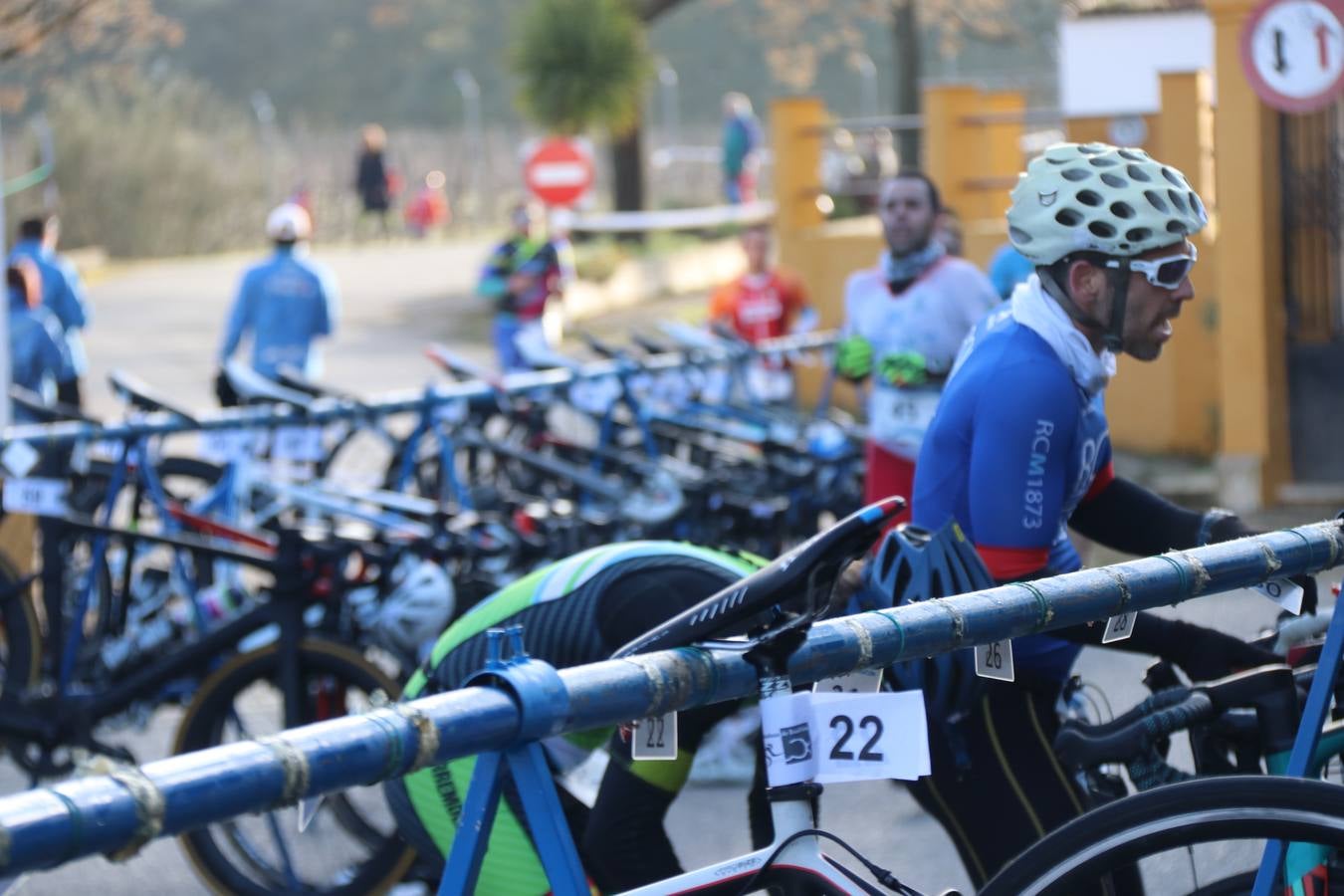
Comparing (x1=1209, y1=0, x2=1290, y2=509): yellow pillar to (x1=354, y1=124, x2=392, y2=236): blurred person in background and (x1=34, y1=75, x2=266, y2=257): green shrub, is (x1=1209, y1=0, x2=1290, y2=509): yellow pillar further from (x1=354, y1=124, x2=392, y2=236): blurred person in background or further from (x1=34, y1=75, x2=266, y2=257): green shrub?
(x1=354, y1=124, x2=392, y2=236): blurred person in background

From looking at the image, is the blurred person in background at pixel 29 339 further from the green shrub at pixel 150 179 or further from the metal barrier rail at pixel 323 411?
the green shrub at pixel 150 179

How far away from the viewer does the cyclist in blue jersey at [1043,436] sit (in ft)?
10.8

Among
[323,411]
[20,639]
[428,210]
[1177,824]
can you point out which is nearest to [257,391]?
[323,411]

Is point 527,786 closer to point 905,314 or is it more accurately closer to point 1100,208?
point 1100,208

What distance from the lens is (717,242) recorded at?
26.6 metres

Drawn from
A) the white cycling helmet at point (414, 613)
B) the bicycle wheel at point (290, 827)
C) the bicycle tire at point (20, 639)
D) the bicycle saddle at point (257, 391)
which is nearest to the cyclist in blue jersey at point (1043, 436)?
the bicycle wheel at point (290, 827)

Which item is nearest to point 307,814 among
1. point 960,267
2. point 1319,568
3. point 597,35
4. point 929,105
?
point 1319,568

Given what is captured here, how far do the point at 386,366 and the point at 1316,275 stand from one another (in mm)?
9570

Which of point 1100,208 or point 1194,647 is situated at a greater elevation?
point 1100,208

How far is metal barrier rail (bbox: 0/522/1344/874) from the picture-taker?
5.42ft

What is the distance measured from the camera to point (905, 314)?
7.34 m

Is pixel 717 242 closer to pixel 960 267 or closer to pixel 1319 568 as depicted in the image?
pixel 960 267

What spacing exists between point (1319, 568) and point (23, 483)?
4579mm

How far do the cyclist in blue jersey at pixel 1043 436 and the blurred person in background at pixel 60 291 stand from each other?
9607mm
